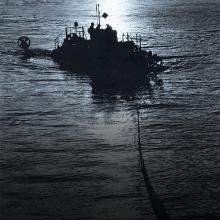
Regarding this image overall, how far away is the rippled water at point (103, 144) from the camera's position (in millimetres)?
27703

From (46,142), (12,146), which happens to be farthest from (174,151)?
(12,146)

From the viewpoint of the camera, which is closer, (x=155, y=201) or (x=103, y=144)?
(x=155, y=201)

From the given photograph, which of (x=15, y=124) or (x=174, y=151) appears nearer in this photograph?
(x=174, y=151)

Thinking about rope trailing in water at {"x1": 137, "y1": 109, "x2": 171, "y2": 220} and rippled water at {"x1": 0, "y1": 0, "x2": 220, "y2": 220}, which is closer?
rope trailing in water at {"x1": 137, "y1": 109, "x2": 171, "y2": 220}

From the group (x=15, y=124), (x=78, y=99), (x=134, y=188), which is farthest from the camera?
(x=78, y=99)

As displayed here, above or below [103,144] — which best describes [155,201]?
below

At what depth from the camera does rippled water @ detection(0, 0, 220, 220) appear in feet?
90.9

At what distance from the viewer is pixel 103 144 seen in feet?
122

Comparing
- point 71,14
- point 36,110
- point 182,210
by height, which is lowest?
point 182,210

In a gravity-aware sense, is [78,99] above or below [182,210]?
above

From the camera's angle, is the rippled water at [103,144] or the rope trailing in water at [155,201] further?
the rippled water at [103,144]

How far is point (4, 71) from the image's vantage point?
66000 millimetres

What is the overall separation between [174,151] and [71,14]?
12623 centimetres

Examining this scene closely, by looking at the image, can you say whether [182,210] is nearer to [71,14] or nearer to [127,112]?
[127,112]
